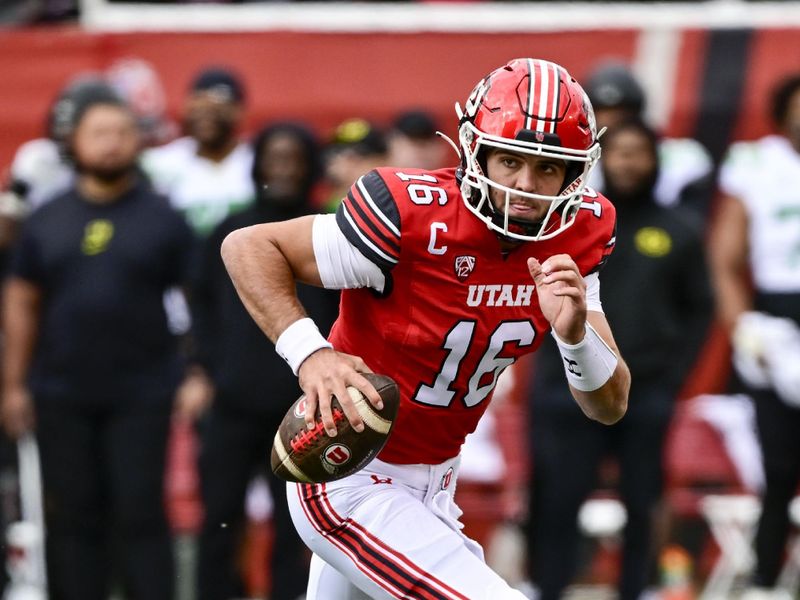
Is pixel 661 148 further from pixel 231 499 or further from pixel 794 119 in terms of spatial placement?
pixel 231 499

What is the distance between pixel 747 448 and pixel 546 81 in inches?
151

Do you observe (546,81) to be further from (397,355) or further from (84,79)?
(84,79)

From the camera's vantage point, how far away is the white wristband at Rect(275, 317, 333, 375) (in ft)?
12.3

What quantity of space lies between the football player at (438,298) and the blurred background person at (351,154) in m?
2.32

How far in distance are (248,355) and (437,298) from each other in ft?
7.55

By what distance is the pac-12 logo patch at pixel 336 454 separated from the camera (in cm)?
374

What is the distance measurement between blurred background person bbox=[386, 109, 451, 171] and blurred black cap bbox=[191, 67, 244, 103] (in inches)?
27.4

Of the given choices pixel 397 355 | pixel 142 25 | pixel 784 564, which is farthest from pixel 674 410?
pixel 142 25

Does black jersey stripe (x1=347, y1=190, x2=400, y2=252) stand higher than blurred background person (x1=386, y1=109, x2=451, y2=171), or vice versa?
black jersey stripe (x1=347, y1=190, x2=400, y2=252)

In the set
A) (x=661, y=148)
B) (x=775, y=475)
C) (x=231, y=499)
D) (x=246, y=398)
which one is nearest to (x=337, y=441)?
(x=246, y=398)

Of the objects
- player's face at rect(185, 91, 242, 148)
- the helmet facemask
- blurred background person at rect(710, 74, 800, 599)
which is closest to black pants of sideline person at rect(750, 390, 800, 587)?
blurred background person at rect(710, 74, 800, 599)

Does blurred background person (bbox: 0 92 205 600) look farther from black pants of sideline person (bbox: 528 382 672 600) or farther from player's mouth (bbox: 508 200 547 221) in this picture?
player's mouth (bbox: 508 200 547 221)

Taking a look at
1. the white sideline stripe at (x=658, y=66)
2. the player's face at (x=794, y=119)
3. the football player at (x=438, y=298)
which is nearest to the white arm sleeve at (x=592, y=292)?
the football player at (x=438, y=298)

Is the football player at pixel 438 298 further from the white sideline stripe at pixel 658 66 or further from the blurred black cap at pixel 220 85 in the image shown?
the white sideline stripe at pixel 658 66
